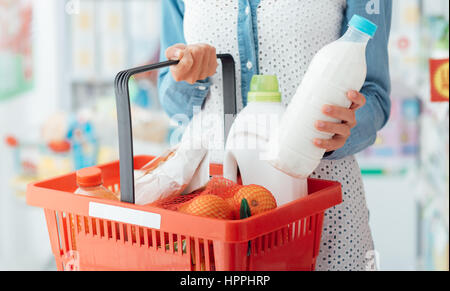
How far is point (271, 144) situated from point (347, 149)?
0.24m

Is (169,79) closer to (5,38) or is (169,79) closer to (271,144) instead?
(271,144)

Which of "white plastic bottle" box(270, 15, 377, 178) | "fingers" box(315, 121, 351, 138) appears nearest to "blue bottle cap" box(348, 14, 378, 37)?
"white plastic bottle" box(270, 15, 377, 178)

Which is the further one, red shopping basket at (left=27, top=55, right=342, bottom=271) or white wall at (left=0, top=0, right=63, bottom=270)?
white wall at (left=0, top=0, right=63, bottom=270)

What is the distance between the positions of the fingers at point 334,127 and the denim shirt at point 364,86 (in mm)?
165

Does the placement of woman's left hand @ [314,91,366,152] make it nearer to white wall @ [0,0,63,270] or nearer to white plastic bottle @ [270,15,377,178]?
white plastic bottle @ [270,15,377,178]

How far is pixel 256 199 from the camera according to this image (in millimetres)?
598

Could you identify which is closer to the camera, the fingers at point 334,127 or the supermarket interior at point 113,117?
the fingers at point 334,127

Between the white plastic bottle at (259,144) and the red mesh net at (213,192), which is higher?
the white plastic bottle at (259,144)

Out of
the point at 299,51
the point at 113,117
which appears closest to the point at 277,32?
the point at 299,51

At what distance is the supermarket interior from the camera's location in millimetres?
2160

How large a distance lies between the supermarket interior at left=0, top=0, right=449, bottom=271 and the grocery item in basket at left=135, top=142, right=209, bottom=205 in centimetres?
142

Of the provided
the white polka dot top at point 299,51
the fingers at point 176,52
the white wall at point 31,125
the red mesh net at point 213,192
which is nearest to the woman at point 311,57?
the white polka dot top at point 299,51

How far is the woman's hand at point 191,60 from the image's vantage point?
2.29 ft

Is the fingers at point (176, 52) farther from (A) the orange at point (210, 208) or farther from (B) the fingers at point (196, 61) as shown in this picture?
(A) the orange at point (210, 208)
